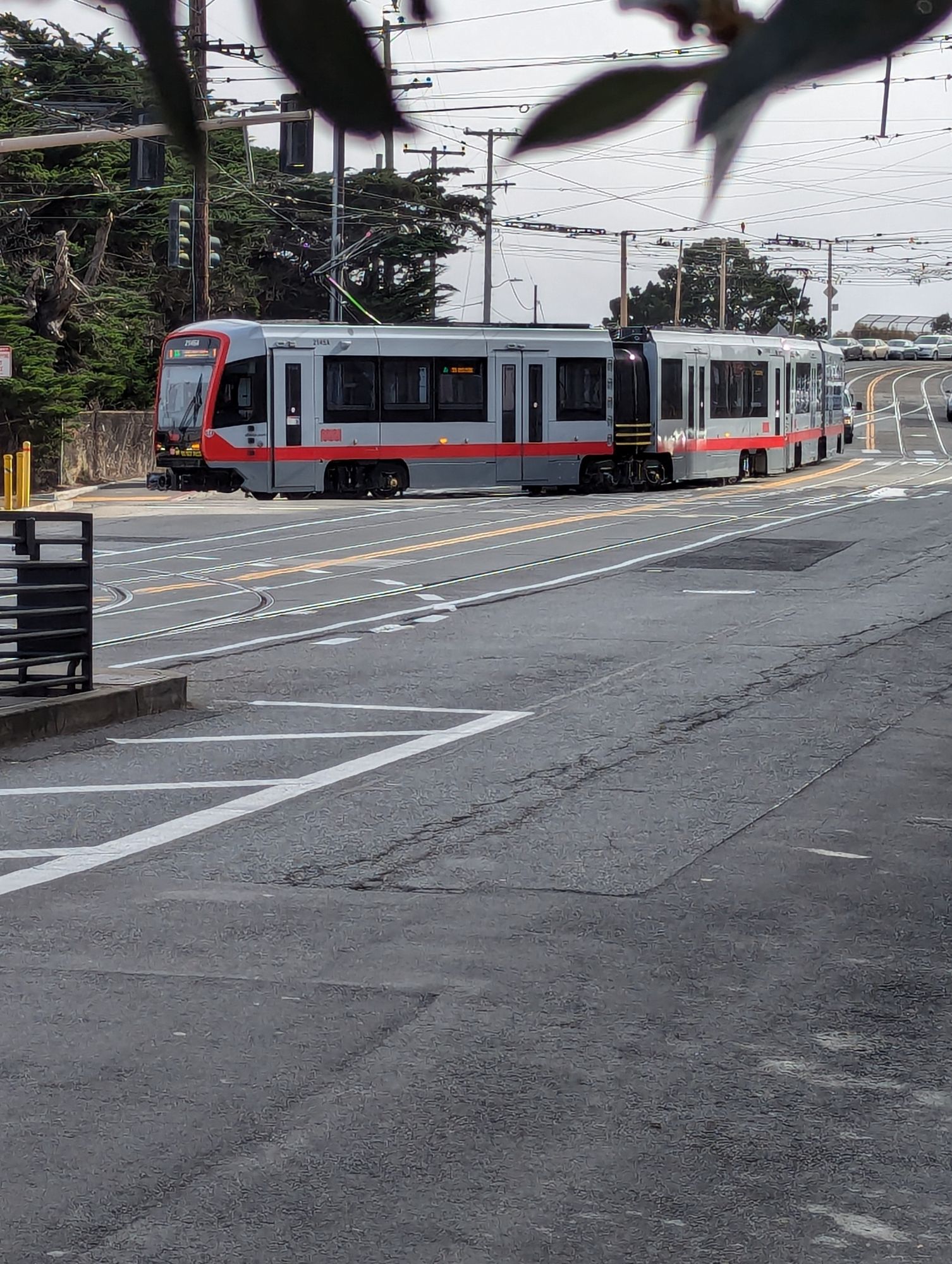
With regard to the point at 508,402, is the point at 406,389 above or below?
above

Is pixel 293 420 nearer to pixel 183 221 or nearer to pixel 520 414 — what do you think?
pixel 520 414

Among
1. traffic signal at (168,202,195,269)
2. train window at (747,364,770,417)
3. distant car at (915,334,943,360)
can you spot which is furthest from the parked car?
traffic signal at (168,202,195,269)

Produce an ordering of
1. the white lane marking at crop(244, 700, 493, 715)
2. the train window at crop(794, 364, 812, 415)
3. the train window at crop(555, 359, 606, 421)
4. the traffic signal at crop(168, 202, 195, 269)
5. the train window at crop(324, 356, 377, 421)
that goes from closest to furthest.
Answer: the traffic signal at crop(168, 202, 195, 269)
the white lane marking at crop(244, 700, 493, 715)
the train window at crop(324, 356, 377, 421)
the train window at crop(555, 359, 606, 421)
the train window at crop(794, 364, 812, 415)

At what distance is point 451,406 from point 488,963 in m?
27.3

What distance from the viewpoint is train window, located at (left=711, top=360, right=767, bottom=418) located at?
3712cm

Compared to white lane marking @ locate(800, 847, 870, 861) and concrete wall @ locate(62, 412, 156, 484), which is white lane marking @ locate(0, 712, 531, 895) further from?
concrete wall @ locate(62, 412, 156, 484)

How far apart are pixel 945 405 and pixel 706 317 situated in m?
77.7

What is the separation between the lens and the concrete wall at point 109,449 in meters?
38.5

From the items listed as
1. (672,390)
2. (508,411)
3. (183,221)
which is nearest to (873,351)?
(672,390)

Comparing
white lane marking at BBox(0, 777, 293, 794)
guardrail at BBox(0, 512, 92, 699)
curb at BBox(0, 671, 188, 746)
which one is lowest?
white lane marking at BBox(0, 777, 293, 794)

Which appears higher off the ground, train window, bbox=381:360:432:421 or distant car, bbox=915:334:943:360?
distant car, bbox=915:334:943:360

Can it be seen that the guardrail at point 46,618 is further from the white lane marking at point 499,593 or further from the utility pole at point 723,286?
the utility pole at point 723,286

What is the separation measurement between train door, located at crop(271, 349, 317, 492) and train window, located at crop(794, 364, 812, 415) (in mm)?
14212

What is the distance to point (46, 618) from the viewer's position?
1186 cm
